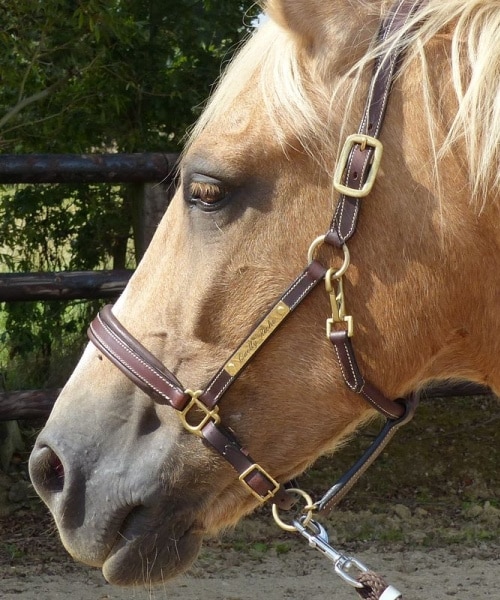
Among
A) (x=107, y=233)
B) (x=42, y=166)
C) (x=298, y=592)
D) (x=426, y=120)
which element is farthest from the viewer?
(x=107, y=233)

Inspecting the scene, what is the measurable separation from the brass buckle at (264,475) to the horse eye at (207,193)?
552mm

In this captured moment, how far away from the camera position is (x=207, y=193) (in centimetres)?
171

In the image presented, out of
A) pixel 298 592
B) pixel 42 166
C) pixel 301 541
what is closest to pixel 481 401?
pixel 301 541

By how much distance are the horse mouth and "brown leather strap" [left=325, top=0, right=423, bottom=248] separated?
2.31 feet

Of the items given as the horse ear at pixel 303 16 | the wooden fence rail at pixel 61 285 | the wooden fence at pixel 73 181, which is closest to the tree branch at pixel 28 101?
the wooden fence at pixel 73 181

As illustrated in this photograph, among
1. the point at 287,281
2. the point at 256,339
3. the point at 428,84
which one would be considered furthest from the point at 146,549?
the point at 428,84

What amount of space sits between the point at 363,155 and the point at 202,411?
62 cm

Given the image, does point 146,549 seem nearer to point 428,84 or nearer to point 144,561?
point 144,561

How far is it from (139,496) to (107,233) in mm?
3299

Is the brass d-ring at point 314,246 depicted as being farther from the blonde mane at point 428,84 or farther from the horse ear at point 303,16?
the horse ear at point 303,16

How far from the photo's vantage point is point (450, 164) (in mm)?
1655

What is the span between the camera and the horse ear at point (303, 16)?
1684 mm

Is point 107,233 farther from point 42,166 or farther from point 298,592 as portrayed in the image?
point 298,592

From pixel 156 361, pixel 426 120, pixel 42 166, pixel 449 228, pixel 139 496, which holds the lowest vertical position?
pixel 42 166
